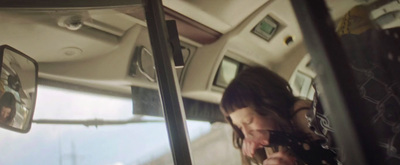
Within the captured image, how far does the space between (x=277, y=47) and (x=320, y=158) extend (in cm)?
115

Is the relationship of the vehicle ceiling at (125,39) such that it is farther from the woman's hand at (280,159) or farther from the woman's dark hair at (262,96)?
the woman's hand at (280,159)

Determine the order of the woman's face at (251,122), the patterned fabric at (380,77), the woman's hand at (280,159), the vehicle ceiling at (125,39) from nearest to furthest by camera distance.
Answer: the patterned fabric at (380,77) → the vehicle ceiling at (125,39) → the woman's hand at (280,159) → the woman's face at (251,122)

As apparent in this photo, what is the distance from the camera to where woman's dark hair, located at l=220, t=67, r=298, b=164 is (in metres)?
1.72

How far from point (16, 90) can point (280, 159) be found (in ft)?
4.61

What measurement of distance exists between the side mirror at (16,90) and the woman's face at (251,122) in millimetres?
1170

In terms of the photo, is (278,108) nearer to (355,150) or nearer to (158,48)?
(158,48)

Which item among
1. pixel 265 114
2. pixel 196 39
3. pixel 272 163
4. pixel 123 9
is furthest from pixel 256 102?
pixel 123 9

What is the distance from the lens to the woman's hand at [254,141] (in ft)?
5.87

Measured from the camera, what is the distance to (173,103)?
3.89ft

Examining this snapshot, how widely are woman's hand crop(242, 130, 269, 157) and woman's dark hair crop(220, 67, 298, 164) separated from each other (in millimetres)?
124

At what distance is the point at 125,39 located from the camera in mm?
1865

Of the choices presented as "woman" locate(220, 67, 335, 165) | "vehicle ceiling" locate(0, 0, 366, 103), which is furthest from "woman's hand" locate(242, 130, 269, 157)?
"vehicle ceiling" locate(0, 0, 366, 103)

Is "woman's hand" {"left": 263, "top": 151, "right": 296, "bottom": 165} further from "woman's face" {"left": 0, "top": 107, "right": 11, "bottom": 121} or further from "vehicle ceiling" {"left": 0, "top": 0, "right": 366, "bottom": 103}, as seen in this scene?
"woman's face" {"left": 0, "top": 107, "right": 11, "bottom": 121}

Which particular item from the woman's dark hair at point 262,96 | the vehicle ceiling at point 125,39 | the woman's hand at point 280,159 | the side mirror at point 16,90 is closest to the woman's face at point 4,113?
the side mirror at point 16,90
